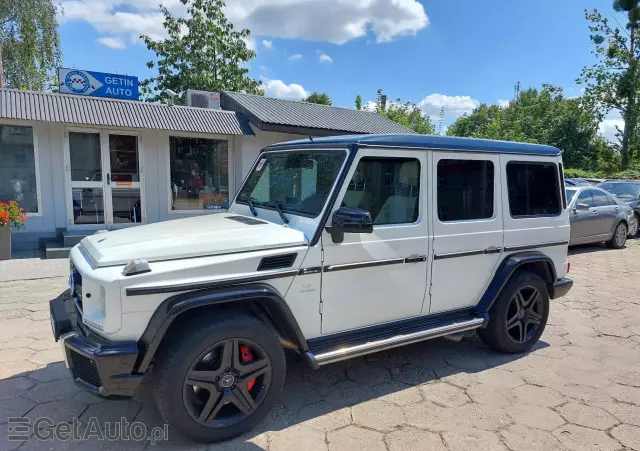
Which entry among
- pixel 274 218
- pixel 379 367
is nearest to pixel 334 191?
pixel 274 218

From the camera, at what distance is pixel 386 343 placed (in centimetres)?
346

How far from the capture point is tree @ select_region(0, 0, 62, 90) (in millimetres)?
19703

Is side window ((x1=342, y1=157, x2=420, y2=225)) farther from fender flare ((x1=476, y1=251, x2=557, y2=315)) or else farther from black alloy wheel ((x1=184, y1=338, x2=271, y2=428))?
A: black alloy wheel ((x1=184, y1=338, x2=271, y2=428))

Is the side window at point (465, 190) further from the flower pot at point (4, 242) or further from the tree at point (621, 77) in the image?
the tree at point (621, 77)

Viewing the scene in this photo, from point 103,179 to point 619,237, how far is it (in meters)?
12.7

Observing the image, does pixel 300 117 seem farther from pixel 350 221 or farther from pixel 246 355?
pixel 246 355

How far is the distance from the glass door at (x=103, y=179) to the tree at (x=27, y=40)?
1428 centimetres

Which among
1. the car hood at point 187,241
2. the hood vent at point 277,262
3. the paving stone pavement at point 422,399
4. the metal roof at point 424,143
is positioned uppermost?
the metal roof at point 424,143

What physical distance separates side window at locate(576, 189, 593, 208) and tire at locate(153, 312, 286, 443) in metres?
9.58

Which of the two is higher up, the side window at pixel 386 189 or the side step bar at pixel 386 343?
the side window at pixel 386 189

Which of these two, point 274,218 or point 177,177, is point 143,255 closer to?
point 274,218

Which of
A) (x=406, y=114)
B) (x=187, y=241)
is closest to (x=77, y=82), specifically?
(x=187, y=241)

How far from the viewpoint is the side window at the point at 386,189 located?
338 centimetres

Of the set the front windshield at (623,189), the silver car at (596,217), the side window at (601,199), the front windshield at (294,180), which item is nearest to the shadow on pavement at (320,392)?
the front windshield at (294,180)
